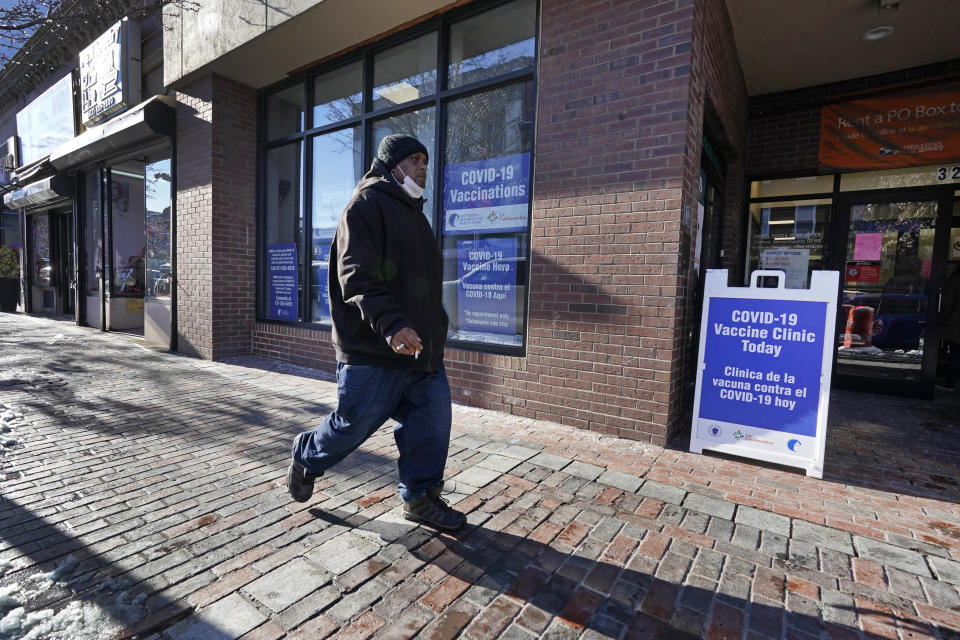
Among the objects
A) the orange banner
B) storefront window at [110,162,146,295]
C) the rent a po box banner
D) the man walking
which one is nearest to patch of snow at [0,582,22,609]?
the man walking

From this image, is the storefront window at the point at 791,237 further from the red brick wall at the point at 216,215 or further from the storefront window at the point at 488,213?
the red brick wall at the point at 216,215

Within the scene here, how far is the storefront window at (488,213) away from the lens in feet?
14.5

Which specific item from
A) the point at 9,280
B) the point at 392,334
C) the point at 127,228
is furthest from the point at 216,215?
the point at 9,280

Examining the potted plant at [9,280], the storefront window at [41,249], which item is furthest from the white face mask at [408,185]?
the potted plant at [9,280]

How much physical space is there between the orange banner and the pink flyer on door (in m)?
0.80

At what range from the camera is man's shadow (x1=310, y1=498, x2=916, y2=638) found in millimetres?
Result: 1743

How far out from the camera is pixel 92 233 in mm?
10125

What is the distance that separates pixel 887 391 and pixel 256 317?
8.22 meters

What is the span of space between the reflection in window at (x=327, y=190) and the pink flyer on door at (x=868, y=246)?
6.16 metres

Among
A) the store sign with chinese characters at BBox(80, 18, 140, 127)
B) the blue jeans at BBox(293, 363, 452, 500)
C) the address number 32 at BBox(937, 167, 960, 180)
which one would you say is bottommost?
the blue jeans at BBox(293, 363, 452, 500)

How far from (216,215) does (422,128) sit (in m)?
3.27

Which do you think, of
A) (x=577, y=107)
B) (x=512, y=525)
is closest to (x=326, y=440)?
(x=512, y=525)

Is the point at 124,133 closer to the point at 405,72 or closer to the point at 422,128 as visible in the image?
the point at 405,72

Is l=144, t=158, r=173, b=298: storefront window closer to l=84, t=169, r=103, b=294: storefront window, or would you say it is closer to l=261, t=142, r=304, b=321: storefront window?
l=261, t=142, r=304, b=321: storefront window
